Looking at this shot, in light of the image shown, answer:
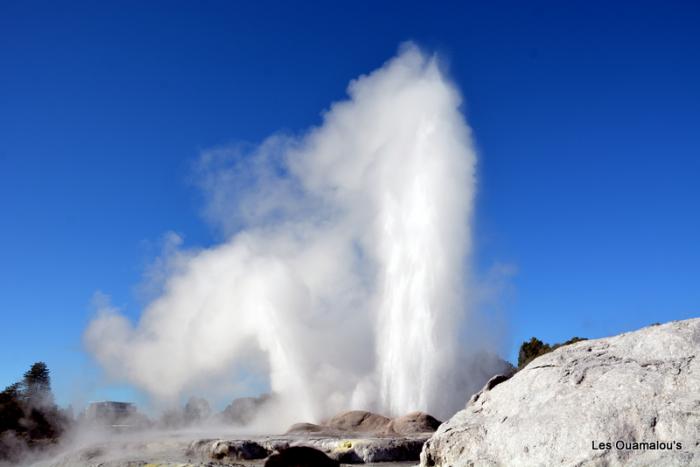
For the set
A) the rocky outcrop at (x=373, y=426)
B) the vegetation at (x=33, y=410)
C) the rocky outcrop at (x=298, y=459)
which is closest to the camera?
the rocky outcrop at (x=298, y=459)

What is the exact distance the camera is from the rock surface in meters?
7.08

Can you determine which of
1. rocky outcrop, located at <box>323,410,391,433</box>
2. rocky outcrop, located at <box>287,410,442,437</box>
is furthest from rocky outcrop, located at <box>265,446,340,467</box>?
rocky outcrop, located at <box>323,410,391,433</box>

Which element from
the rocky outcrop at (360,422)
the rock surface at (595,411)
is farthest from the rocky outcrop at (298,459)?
the rocky outcrop at (360,422)

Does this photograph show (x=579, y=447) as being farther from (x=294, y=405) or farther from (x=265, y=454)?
(x=294, y=405)

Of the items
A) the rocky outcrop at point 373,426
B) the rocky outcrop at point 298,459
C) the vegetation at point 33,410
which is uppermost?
the vegetation at point 33,410

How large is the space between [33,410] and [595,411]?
48.3m

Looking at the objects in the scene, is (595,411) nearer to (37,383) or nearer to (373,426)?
(373,426)

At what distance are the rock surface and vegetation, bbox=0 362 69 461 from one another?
29443mm

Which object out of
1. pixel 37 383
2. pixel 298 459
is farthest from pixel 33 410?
pixel 298 459

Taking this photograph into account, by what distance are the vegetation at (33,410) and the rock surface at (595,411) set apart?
96.6ft

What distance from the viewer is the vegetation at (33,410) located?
39906 mm

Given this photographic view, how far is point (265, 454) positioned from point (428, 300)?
1753 cm

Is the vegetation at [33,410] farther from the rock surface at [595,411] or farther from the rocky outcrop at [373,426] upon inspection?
the rock surface at [595,411]

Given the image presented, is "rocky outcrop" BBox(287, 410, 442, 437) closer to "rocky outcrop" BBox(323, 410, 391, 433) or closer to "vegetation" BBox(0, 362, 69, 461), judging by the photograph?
"rocky outcrop" BBox(323, 410, 391, 433)
